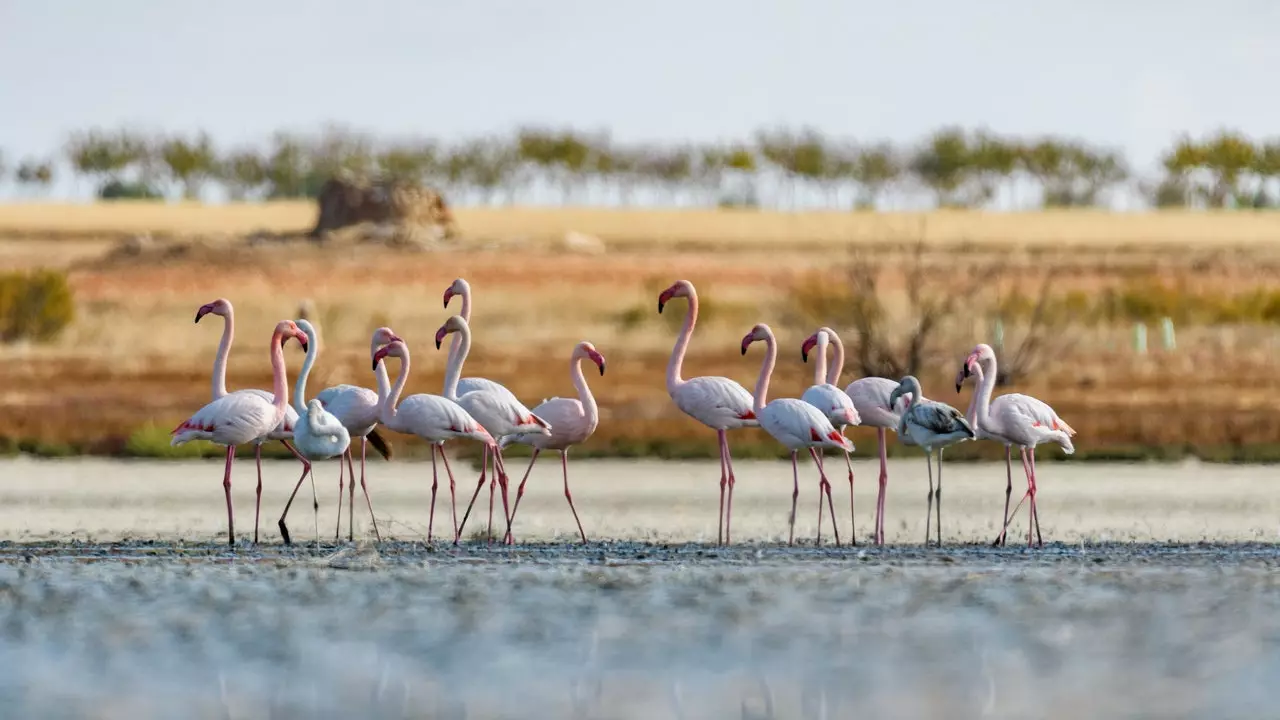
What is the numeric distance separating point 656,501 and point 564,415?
2735mm

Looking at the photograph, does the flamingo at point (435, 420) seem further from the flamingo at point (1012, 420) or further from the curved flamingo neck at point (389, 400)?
the flamingo at point (1012, 420)

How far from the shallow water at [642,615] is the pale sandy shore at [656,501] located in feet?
0.24

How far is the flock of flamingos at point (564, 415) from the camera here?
15.3m

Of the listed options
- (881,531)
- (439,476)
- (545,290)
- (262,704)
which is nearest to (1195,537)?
(881,531)

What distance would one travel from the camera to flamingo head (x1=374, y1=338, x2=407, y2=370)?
16031mm

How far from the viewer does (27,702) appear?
965cm

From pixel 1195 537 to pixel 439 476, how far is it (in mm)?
7048

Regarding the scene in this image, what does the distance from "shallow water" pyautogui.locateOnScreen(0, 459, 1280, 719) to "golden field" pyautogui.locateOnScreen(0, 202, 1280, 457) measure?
5485mm

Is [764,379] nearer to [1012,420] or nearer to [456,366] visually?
[1012,420]

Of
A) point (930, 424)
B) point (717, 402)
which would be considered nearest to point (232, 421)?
point (717, 402)

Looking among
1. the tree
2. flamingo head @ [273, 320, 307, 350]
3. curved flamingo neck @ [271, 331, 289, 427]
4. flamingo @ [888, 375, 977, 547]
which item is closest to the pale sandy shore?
flamingo @ [888, 375, 977, 547]

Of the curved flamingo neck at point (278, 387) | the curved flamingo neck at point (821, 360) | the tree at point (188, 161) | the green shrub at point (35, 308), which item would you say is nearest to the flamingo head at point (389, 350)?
the curved flamingo neck at point (278, 387)

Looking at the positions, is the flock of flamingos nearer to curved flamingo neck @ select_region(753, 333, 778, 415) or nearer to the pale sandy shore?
curved flamingo neck @ select_region(753, 333, 778, 415)

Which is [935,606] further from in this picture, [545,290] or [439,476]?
[545,290]
